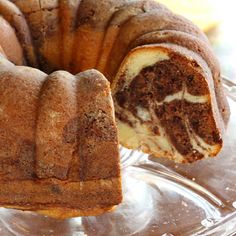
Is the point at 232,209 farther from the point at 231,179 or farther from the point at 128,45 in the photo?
the point at 128,45

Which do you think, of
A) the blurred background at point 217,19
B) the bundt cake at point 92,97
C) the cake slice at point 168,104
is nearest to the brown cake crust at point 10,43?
the bundt cake at point 92,97

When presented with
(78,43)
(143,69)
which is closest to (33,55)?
(78,43)

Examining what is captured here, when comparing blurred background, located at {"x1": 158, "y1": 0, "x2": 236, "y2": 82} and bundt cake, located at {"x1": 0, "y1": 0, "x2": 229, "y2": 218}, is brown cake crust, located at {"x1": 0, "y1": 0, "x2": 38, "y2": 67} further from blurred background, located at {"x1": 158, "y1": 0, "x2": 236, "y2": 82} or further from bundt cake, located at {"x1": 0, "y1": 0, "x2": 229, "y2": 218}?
blurred background, located at {"x1": 158, "y1": 0, "x2": 236, "y2": 82}

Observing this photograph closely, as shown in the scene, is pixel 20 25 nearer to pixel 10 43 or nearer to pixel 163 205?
pixel 10 43

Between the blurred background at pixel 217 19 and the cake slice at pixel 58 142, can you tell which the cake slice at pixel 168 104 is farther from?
the blurred background at pixel 217 19

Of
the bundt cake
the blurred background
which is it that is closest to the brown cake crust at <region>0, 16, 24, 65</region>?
the bundt cake

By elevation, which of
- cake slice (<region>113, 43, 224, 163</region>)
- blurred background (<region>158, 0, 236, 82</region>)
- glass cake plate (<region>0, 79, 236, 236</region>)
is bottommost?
blurred background (<region>158, 0, 236, 82</region>)
